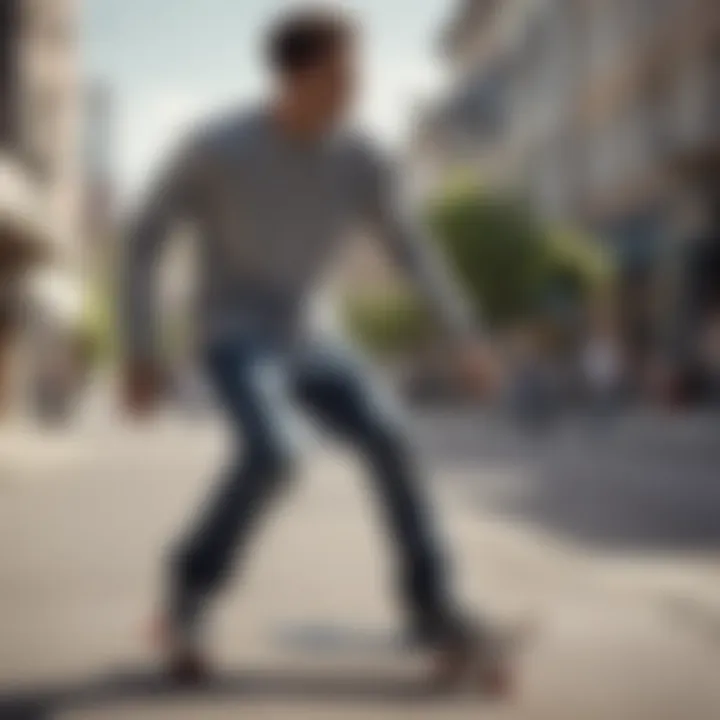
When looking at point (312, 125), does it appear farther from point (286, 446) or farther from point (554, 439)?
point (554, 439)

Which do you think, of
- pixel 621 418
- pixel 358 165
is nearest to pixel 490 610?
pixel 358 165

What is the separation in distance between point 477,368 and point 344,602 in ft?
3.46

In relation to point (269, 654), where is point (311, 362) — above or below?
above

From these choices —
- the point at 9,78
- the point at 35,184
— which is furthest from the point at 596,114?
the point at 35,184

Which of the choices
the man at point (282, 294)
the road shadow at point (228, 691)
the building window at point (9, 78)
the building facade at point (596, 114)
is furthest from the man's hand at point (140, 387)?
the building window at point (9, 78)

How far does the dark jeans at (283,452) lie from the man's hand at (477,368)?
165 millimetres

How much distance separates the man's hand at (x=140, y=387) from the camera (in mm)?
3143

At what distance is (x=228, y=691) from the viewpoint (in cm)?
319

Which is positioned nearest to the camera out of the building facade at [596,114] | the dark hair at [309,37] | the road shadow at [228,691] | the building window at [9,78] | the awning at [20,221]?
the road shadow at [228,691]

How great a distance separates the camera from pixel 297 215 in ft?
10.7

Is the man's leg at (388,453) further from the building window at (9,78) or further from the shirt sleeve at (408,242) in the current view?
the building window at (9,78)

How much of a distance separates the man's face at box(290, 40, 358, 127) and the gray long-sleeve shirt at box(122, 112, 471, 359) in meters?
0.06

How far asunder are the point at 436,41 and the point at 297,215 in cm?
52

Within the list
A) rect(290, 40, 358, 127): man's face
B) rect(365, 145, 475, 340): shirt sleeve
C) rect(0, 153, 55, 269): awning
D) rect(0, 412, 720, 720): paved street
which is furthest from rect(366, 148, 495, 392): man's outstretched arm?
rect(0, 153, 55, 269): awning
